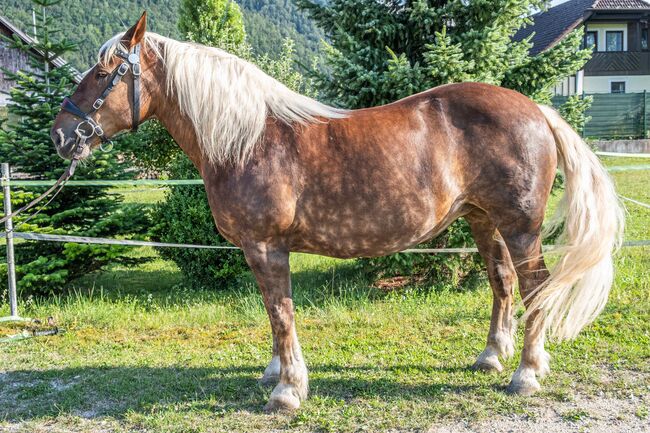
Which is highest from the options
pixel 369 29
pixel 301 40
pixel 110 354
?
pixel 301 40

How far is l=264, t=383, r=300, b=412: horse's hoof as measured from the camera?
3453mm

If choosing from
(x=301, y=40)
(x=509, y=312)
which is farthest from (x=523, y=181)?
(x=301, y=40)

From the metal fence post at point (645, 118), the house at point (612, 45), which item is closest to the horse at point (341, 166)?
the metal fence post at point (645, 118)

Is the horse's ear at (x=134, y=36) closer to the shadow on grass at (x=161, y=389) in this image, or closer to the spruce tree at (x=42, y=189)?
the shadow on grass at (x=161, y=389)

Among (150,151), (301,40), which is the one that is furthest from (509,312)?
(301,40)

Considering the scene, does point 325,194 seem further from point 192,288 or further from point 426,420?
point 192,288

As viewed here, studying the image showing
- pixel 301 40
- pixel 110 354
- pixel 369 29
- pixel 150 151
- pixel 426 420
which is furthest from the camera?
pixel 301 40

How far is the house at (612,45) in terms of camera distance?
26500 mm

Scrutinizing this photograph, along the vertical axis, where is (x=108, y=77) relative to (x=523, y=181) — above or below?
above

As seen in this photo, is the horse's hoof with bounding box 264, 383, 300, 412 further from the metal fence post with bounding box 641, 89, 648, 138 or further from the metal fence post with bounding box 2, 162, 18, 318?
the metal fence post with bounding box 641, 89, 648, 138

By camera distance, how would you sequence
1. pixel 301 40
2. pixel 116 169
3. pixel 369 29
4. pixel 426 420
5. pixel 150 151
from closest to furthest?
pixel 426 420, pixel 369 29, pixel 116 169, pixel 150 151, pixel 301 40

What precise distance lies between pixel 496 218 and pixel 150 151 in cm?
849

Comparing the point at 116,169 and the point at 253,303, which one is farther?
the point at 116,169

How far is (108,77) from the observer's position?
333cm
